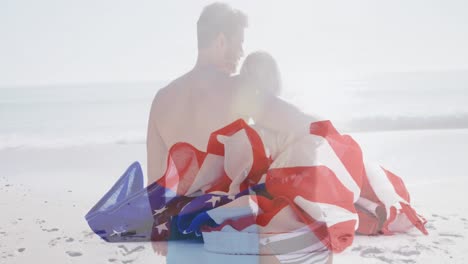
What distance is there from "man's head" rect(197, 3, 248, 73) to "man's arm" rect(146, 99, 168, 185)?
38 cm

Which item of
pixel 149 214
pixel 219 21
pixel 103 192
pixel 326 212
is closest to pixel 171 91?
pixel 219 21

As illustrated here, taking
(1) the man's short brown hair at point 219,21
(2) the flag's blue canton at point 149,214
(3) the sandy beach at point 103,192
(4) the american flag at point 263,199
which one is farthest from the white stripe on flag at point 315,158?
(1) the man's short brown hair at point 219,21

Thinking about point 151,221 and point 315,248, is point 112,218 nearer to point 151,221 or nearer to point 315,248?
point 151,221

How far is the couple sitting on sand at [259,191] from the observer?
1.79 m

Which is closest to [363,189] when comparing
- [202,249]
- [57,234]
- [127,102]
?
[202,249]

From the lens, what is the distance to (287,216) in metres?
1.78

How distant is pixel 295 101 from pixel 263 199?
4158 mm

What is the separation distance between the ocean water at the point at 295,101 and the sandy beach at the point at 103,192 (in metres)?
2.72

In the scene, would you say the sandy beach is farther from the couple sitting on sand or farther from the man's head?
the man's head

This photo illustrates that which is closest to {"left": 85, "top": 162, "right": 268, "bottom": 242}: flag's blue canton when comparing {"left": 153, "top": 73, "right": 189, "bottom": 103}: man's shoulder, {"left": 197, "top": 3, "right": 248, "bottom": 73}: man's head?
{"left": 153, "top": 73, "right": 189, "bottom": 103}: man's shoulder

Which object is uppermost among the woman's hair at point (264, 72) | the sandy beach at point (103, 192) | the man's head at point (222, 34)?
the man's head at point (222, 34)

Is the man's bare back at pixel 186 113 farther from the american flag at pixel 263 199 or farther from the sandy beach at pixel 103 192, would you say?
the sandy beach at pixel 103 192

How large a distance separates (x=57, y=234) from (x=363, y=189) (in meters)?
3.80

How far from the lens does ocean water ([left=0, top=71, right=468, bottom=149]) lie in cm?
→ 1423
